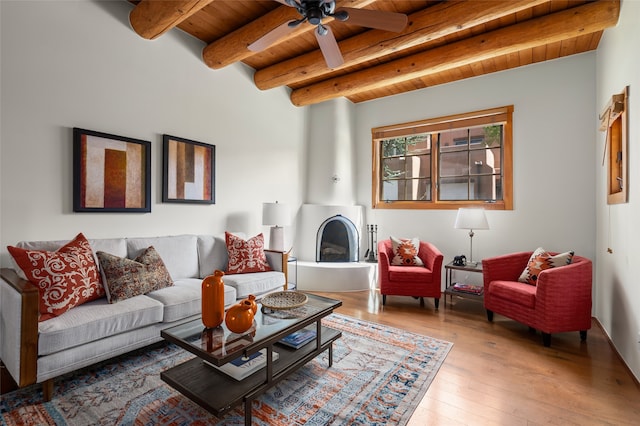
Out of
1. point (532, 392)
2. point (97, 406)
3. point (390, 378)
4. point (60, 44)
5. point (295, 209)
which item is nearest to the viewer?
point (97, 406)

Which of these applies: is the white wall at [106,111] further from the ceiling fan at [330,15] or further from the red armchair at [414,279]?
the red armchair at [414,279]

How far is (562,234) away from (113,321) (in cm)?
457

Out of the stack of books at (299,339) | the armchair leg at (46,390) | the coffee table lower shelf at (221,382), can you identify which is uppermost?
the stack of books at (299,339)

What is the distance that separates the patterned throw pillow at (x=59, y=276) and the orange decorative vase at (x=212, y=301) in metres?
0.99

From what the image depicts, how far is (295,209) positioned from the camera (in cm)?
491

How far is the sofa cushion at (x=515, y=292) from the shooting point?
281 cm

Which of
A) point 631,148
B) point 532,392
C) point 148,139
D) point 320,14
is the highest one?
point 320,14

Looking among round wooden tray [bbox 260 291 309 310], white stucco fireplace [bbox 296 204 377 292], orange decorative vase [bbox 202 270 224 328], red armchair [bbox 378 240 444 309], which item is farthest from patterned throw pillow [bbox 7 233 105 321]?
red armchair [bbox 378 240 444 309]

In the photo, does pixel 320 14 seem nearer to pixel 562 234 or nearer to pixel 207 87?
pixel 207 87

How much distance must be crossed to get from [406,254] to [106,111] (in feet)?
11.6

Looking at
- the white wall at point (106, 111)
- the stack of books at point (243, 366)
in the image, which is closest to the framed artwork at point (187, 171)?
the white wall at point (106, 111)

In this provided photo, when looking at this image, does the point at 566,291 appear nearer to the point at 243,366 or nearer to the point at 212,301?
the point at 243,366

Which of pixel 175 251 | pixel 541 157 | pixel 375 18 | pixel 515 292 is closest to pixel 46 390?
pixel 175 251

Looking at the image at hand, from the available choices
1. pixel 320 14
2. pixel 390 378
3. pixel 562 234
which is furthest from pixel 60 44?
pixel 562 234
